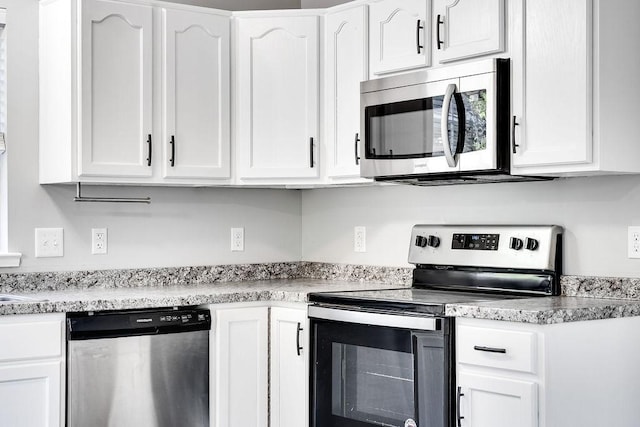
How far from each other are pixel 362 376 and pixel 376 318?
10.3 inches

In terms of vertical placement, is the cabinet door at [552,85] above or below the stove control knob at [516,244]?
above

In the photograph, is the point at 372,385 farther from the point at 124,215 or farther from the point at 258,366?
the point at 124,215

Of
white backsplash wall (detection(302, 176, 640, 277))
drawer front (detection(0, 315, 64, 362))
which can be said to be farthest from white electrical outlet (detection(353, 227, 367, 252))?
drawer front (detection(0, 315, 64, 362))

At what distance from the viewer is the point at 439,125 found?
324cm

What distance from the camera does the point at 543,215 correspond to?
3322 mm

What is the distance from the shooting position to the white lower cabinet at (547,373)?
267 cm

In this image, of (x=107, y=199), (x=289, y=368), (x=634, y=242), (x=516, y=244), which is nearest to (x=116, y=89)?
(x=107, y=199)

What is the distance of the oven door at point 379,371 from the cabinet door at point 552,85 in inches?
27.7

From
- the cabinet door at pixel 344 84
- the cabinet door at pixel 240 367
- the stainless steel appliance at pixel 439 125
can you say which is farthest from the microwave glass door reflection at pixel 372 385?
the cabinet door at pixel 344 84

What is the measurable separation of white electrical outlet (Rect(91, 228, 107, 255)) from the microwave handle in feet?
5.20

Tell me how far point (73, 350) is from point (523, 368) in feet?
5.23

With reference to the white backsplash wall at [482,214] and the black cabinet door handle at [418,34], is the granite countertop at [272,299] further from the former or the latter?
the black cabinet door handle at [418,34]

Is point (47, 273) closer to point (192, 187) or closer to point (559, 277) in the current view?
point (192, 187)

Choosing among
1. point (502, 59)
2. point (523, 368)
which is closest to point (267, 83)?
point (502, 59)
